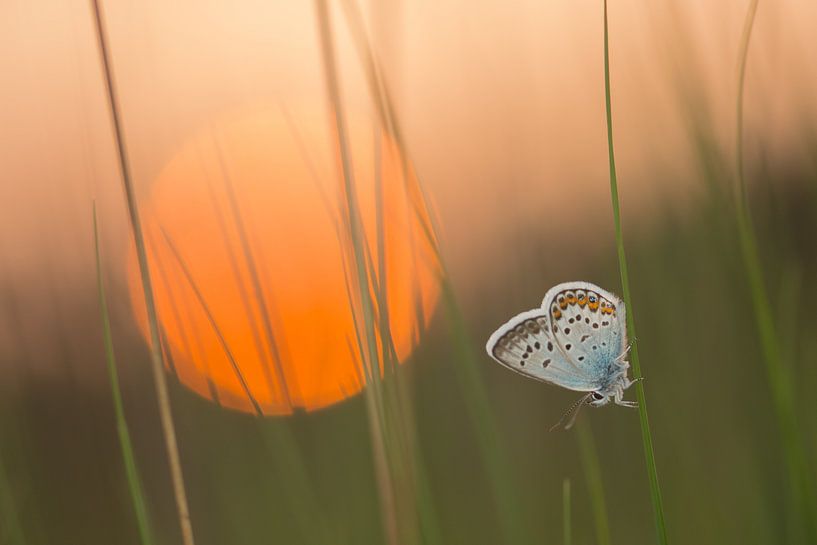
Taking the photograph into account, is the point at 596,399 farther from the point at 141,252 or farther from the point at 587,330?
the point at 141,252

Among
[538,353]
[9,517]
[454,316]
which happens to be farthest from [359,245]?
[9,517]

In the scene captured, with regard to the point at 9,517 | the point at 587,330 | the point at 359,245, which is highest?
the point at 359,245

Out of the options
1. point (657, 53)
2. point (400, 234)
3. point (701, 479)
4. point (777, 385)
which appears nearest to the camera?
point (777, 385)

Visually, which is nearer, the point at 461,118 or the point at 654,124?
the point at 654,124

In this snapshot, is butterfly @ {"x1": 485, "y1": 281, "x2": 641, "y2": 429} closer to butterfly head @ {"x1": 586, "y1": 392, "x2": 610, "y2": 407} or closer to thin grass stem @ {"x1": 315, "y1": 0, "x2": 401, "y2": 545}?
butterfly head @ {"x1": 586, "y1": 392, "x2": 610, "y2": 407}

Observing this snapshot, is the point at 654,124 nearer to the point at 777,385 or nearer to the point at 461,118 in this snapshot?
the point at 461,118

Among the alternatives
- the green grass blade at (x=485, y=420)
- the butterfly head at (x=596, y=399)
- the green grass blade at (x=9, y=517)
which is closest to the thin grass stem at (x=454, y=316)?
the green grass blade at (x=485, y=420)

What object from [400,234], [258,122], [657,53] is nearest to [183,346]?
[400,234]
